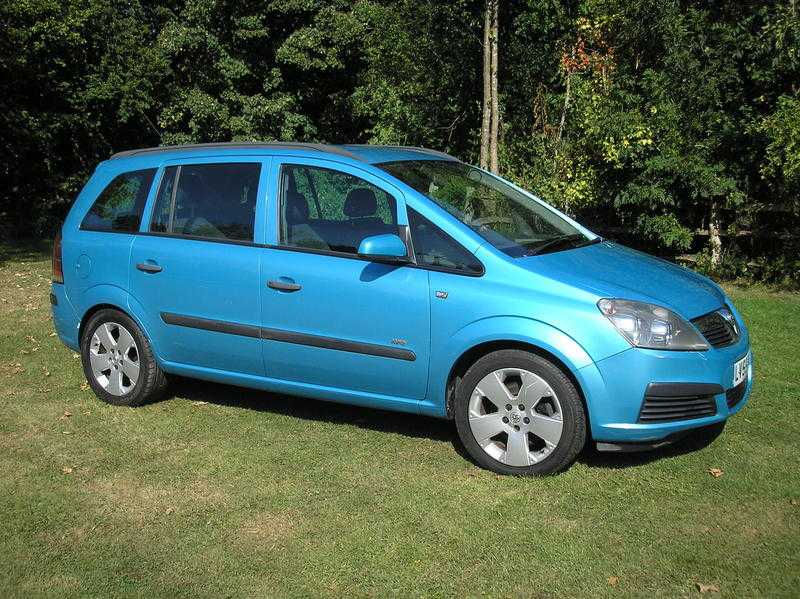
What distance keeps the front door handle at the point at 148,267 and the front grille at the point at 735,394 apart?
3518 millimetres

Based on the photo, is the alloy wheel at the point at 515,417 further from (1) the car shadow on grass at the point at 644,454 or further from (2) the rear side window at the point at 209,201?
(2) the rear side window at the point at 209,201

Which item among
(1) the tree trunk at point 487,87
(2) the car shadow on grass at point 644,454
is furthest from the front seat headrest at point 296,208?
(1) the tree trunk at point 487,87

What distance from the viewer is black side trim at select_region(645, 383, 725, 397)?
14.8 feet

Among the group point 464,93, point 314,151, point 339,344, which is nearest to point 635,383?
point 339,344

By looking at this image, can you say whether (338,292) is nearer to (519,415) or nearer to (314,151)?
(314,151)

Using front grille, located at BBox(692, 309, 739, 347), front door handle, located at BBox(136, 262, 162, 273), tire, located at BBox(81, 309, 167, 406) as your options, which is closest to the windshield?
front grille, located at BBox(692, 309, 739, 347)

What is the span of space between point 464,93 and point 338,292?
10.3 m

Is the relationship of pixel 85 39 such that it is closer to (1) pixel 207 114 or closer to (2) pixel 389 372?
(1) pixel 207 114

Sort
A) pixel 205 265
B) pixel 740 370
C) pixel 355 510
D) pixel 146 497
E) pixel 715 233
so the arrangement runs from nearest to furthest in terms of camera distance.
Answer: pixel 355 510, pixel 146 497, pixel 740 370, pixel 205 265, pixel 715 233

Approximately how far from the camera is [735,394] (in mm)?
4883

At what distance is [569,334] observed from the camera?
4.55 meters

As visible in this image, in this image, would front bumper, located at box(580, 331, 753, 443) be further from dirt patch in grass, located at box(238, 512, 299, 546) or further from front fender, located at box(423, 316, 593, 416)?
Answer: dirt patch in grass, located at box(238, 512, 299, 546)

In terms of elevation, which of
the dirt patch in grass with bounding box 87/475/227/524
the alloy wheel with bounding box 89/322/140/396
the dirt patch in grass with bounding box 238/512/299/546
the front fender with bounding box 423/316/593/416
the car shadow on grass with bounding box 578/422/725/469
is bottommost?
the dirt patch in grass with bounding box 87/475/227/524

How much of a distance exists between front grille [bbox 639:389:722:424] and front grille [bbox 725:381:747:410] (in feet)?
0.48
